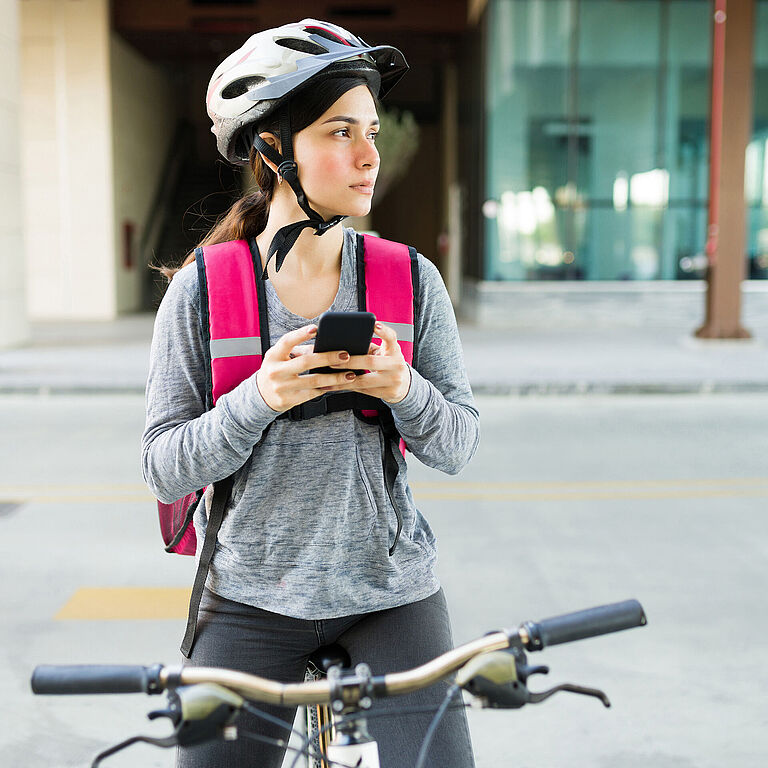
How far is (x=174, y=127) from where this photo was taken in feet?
96.0

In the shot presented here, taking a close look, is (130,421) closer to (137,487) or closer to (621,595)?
(137,487)

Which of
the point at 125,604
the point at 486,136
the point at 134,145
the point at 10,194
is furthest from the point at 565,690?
the point at 134,145

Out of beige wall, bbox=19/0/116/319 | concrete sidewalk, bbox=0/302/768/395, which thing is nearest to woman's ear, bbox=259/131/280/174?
concrete sidewalk, bbox=0/302/768/395

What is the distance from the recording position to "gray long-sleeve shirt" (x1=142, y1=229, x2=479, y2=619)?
1.91m

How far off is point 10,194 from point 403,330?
50.8ft

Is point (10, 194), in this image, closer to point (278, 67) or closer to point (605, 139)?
point (605, 139)

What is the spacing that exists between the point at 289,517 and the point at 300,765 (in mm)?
1270

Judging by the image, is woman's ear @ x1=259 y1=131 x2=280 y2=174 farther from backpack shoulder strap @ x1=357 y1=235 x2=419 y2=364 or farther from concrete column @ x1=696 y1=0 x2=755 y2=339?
concrete column @ x1=696 y1=0 x2=755 y2=339

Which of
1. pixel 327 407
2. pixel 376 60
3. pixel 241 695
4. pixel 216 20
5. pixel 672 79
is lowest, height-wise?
pixel 241 695

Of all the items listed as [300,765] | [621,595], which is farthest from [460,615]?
[300,765]

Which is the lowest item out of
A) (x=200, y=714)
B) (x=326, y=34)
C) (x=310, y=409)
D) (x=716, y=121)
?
(x=200, y=714)

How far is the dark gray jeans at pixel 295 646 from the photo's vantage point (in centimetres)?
180

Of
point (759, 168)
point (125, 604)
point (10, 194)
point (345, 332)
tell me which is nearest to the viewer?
point (345, 332)

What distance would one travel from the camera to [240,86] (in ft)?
6.34
